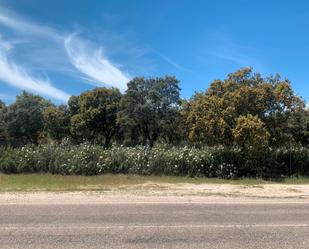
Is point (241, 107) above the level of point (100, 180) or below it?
above

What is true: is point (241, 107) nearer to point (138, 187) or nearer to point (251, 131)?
point (251, 131)

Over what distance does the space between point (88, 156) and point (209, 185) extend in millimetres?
7841

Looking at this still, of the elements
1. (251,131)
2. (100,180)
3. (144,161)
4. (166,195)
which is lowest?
(166,195)

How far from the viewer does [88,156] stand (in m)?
25.7

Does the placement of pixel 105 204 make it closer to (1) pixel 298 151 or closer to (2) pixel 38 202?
(2) pixel 38 202

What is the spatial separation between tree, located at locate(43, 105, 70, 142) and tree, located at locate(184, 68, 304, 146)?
32.5 meters

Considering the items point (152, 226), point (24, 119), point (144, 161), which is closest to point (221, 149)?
point (144, 161)

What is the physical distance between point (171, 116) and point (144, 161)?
15166 millimetres

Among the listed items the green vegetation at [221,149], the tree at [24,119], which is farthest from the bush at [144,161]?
the tree at [24,119]

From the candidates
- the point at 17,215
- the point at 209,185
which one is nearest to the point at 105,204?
the point at 17,215

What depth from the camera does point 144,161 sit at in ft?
83.3

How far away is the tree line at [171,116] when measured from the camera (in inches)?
987

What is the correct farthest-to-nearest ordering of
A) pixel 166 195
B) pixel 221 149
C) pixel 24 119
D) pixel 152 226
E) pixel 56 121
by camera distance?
pixel 24 119, pixel 56 121, pixel 221 149, pixel 166 195, pixel 152 226

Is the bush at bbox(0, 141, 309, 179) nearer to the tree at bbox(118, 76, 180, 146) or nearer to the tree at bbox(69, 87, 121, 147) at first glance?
the tree at bbox(118, 76, 180, 146)
